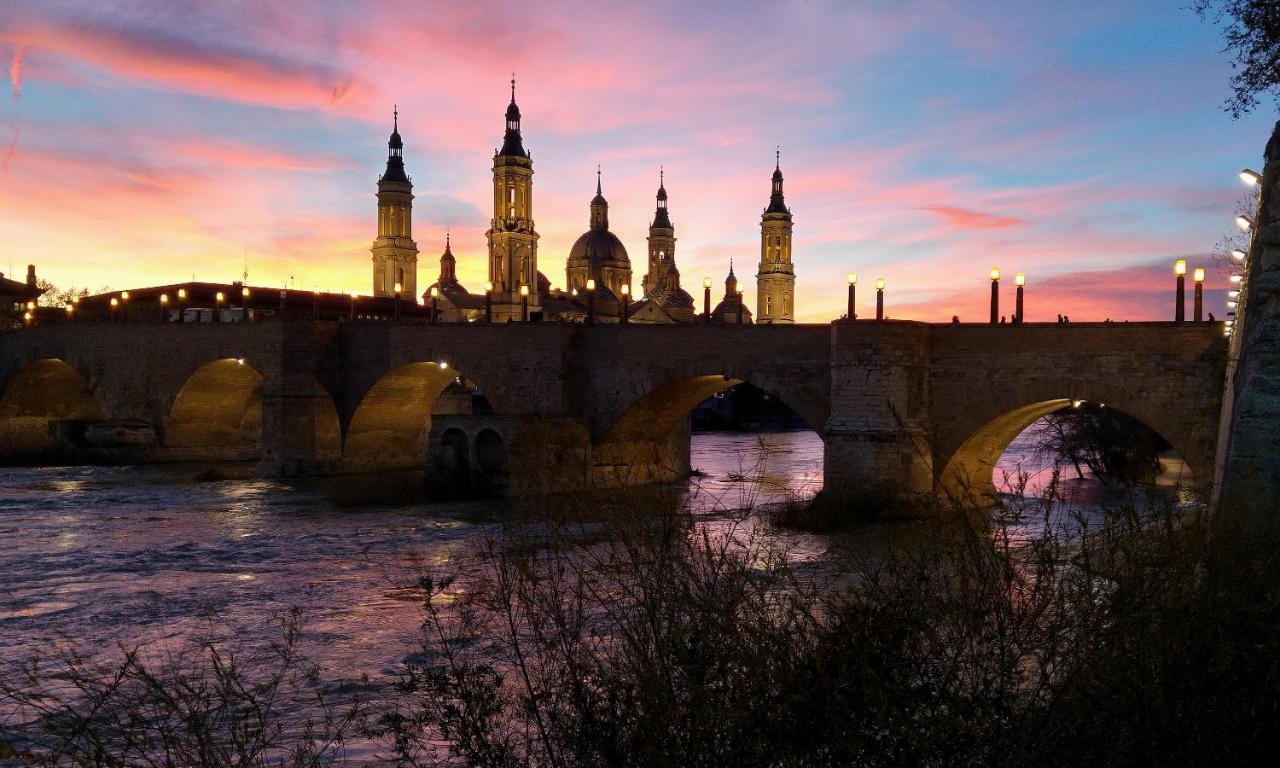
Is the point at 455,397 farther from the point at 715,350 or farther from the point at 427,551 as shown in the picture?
the point at 427,551

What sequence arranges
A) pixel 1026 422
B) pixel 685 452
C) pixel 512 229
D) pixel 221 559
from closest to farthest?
pixel 221 559 → pixel 1026 422 → pixel 685 452 → pixel 512 229

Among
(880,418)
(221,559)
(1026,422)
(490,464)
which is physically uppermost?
(880,418)

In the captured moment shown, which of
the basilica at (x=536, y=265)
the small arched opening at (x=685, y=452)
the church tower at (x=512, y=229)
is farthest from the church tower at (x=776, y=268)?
the small arched opening at (x=685, y=452)

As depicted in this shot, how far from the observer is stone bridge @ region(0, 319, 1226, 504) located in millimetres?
20156

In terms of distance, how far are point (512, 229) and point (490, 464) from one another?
166 ft

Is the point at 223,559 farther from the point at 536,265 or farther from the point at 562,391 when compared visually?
the point at 536,265

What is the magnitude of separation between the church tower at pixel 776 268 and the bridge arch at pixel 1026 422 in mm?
62317

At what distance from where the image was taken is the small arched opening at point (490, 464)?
1037 inches

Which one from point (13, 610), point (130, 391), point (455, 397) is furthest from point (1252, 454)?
Answer: point (130, 391)

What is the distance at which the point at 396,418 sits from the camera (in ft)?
114

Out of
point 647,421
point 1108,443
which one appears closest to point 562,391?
point 647,421

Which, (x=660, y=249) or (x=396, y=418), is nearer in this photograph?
(x=396, y=418)

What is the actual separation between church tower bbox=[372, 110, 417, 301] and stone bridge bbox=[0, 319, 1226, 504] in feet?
128

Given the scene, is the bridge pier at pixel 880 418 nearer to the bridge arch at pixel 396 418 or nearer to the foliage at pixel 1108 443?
the foliage at pixel 1108 443
